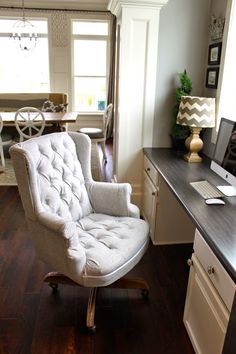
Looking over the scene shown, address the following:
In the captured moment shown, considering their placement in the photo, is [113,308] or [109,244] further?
[113,308]

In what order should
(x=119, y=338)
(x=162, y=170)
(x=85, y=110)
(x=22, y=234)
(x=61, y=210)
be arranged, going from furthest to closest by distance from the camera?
(x=85, y=110)
(x=22, y=234)
(x=162, y=170)
(x=61, y=210)
(x=119, y=338)

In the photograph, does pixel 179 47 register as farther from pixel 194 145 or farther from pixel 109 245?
pixel 109 245

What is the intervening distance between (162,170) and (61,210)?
81 centimetres

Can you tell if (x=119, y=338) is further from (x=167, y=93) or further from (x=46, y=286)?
(x=167, y=93)

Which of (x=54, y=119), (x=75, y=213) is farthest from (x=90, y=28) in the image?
(x=75, y=213)

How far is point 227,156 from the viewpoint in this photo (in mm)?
1799

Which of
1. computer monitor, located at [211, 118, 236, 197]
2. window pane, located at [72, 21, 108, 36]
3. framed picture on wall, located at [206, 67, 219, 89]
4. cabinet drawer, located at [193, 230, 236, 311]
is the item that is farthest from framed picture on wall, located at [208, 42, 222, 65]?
window pane, located at [72, 21, 108, 36]

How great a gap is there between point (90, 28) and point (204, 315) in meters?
6.06

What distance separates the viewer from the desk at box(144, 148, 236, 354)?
1.17 m

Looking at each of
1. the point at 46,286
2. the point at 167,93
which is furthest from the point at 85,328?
the point at 167,93

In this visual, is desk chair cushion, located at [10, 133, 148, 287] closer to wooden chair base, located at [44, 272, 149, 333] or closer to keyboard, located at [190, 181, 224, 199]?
wooden chair base, located at [44, 272, 149, 333]

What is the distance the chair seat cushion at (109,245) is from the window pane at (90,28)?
16.9ft

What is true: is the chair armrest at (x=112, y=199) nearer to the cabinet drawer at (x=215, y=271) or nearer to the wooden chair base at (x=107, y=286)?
the wooden chair base at (x=107, y=286)

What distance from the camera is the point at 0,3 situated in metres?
5.61
